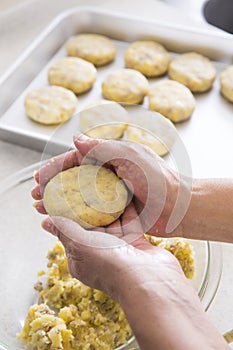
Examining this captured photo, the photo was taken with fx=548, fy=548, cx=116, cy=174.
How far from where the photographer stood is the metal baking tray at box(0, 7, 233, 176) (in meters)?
1.43

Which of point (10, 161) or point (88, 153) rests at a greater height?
point (88, 153)

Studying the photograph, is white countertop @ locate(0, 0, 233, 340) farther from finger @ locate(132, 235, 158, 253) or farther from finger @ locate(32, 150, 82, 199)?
finger @ locate(132, 235, 158, 253)

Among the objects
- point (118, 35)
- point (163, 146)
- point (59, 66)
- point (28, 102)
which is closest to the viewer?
point (163, 146)

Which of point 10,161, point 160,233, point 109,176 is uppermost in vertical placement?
point 109,176

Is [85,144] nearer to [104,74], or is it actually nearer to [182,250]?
[182,250]

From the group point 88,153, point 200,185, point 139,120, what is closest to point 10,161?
point 139,120

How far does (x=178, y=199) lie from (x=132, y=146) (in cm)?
14

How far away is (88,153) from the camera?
40.1 inches

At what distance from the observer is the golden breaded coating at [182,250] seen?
106 cm

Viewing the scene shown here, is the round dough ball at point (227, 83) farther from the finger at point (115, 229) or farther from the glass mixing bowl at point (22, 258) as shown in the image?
the finger at point (115, 229)

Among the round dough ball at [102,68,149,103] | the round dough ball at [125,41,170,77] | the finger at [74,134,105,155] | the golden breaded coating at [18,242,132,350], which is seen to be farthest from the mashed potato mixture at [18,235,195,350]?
the round dough ball at [125,41,170,77]

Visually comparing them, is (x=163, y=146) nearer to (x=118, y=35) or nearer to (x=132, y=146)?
(x=132, y=146)

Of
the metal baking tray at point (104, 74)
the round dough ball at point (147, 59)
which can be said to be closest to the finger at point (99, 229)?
the metal baking tray at point (104, 74)

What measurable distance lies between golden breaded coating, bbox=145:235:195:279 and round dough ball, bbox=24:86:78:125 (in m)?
0.55
